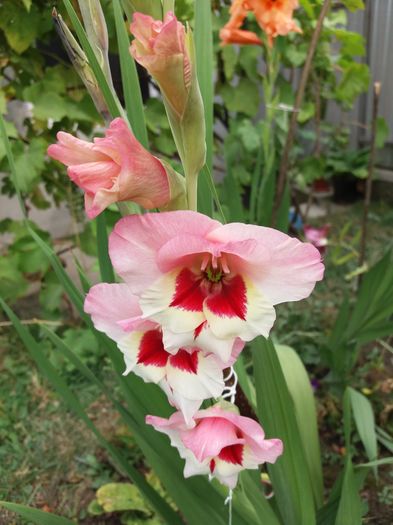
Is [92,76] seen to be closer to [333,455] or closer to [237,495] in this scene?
[237,495]

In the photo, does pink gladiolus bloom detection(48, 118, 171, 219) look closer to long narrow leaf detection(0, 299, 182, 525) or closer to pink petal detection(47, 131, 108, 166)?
pink petal detection(47, 131, 108, 166)

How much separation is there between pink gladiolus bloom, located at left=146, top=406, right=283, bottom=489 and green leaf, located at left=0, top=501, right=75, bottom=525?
10.0 inches

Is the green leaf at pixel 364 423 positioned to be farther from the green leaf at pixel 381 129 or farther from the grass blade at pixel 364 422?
the green leaf at pixel 381 129

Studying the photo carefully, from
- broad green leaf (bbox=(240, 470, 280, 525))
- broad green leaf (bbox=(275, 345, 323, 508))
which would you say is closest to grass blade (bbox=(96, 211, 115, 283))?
broad green leaf (bbox=(240, 470, 280, 525))

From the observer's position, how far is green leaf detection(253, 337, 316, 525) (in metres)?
0.73

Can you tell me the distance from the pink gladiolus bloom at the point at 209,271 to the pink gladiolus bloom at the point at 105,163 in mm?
30

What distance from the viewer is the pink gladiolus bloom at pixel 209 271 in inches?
17.2

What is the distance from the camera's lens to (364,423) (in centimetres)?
101

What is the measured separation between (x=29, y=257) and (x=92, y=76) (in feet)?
4.06

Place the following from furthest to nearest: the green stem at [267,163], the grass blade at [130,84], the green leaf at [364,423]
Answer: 1. the green stem at [267,163]
2. the green leaf at [364,423]
3. the grass blade at [130,84]

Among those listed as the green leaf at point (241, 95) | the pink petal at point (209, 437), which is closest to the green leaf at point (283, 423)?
the pink petal at point (209, 437)

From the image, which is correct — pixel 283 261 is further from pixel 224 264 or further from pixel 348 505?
pixel 348 505

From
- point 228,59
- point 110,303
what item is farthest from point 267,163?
point 110,303

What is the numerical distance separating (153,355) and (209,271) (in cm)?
12
